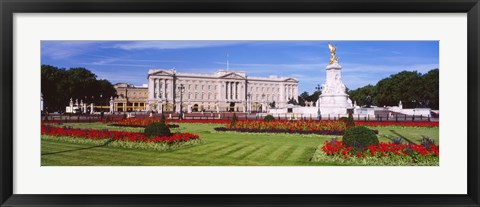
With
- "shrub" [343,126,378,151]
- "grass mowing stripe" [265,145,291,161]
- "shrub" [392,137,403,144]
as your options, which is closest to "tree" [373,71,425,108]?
"shrub" [392,137,403,144]

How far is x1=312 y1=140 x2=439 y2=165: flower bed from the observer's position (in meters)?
9.62

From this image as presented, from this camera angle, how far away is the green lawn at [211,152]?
9.77 meters

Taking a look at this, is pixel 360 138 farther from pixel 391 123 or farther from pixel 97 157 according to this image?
pixel 97 157

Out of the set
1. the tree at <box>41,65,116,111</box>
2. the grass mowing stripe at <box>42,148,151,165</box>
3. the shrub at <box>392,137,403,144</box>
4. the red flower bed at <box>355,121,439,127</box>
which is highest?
the tree at <box>41,65,116,111</box>

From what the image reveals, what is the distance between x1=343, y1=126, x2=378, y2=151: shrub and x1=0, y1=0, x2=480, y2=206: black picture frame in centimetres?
143

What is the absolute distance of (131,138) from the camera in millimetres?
10992

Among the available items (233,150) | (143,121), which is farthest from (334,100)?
(143,121)

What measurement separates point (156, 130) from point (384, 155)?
577cm

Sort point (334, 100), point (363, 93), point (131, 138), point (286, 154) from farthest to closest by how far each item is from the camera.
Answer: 1. point (334, 100)
2. point (363, 93)
3. point (131, 138)
4. point (286, 154)

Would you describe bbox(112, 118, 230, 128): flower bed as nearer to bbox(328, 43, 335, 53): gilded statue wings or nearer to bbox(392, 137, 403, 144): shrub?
bbox(328, 43, 335, 53): gilded statue wings
